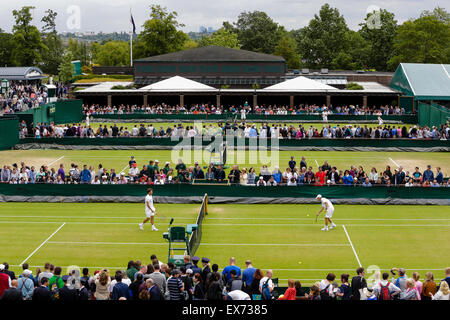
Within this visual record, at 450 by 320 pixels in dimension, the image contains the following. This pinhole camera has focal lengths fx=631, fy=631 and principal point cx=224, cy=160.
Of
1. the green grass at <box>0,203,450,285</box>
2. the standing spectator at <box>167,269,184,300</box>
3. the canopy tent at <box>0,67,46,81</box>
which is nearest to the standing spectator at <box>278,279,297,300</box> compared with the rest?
the standing spectator at <box>167,269,184,300</box>

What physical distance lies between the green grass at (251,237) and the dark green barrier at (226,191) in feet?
1.91

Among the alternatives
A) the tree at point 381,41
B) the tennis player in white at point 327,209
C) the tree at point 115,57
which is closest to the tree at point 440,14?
the tree at point 381,41

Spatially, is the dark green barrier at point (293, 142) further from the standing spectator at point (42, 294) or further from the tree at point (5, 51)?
the tree at point (5, 51)

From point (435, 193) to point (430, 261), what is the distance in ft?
26.6

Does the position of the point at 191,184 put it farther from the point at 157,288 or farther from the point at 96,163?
the point at 157,288

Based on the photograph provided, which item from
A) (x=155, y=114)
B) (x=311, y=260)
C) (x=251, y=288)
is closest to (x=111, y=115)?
(x=155, y=114)

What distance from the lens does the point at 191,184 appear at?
1092 inches

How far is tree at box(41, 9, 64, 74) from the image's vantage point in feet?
365

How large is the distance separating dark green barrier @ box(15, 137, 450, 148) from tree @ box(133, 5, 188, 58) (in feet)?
206

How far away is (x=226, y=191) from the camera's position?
2781 centimetres

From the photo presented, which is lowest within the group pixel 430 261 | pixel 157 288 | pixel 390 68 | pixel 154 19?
pixel 430 261

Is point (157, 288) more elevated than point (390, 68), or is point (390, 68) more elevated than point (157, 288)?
point (390, 68)

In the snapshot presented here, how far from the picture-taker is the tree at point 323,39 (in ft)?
Result: 375

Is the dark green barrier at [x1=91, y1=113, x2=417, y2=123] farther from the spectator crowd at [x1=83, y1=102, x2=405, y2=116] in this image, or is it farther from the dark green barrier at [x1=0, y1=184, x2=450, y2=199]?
the dark green barrier at [x1=0, y1=184, x2=450, y2=199]
